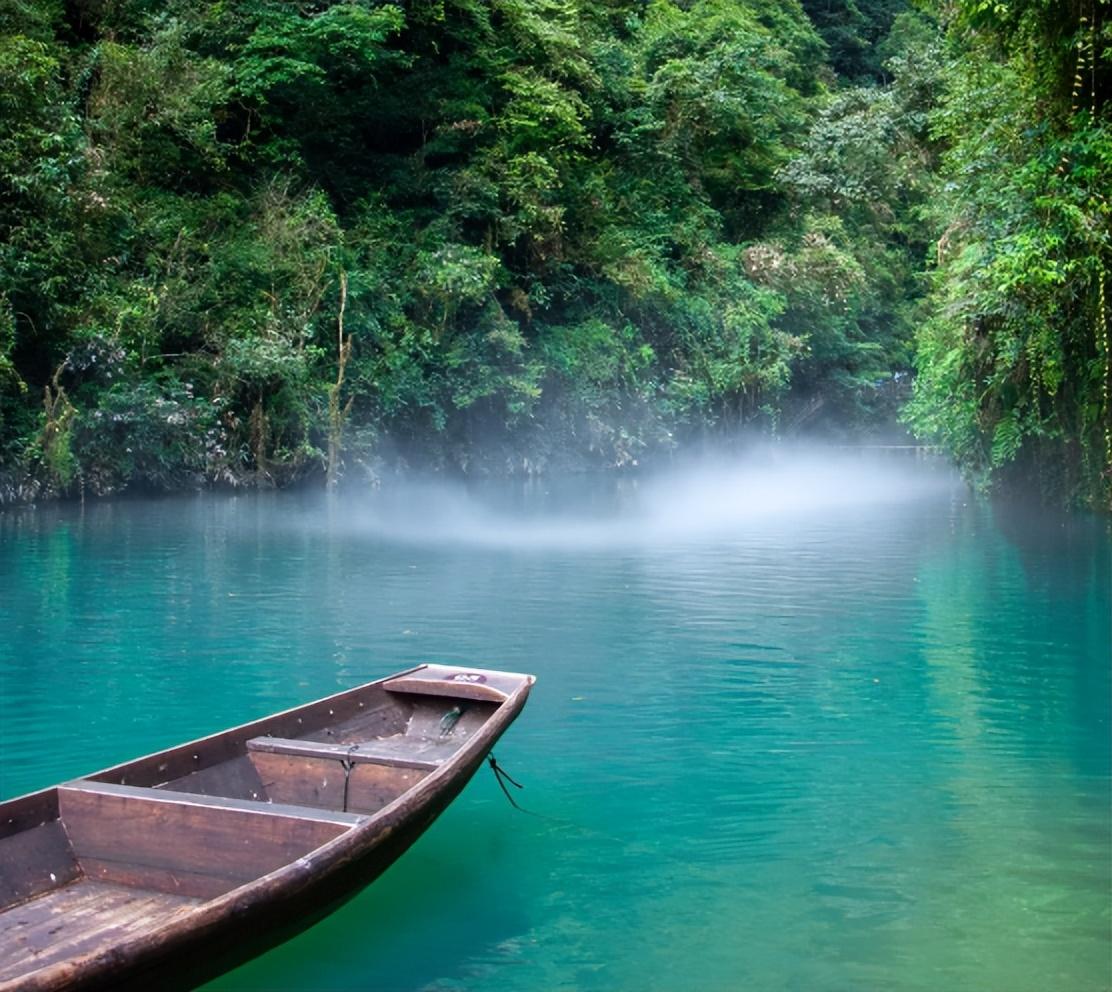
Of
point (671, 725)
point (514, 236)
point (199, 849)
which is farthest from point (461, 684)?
point (514, 236)

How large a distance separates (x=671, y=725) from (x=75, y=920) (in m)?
4.49

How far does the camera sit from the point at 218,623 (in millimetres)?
11805

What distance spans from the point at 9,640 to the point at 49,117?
1368 cm

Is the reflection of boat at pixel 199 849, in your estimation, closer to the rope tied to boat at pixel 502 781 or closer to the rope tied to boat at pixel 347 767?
the rope tied to boat at pixel 347 767

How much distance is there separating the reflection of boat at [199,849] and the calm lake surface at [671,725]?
1.50 ft

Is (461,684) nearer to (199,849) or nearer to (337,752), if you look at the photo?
(337,752)

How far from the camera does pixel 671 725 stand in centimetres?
838

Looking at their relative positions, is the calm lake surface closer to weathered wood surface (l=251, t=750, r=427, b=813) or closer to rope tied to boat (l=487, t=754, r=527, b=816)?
rope tied to boat (l=487, t=754, r=527, b=816)

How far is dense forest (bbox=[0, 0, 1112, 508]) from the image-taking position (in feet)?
54.2

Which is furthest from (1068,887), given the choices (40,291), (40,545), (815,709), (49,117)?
(49,117)

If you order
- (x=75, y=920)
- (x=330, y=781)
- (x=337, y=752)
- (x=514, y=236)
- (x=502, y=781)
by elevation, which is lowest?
(x=502, y=781)

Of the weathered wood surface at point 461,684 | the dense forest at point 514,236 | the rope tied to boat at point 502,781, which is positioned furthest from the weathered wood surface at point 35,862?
the dense forest at point 514,236

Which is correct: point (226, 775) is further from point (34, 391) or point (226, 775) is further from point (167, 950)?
point (34, 391)

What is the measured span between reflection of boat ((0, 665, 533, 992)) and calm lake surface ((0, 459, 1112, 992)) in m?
0.46
